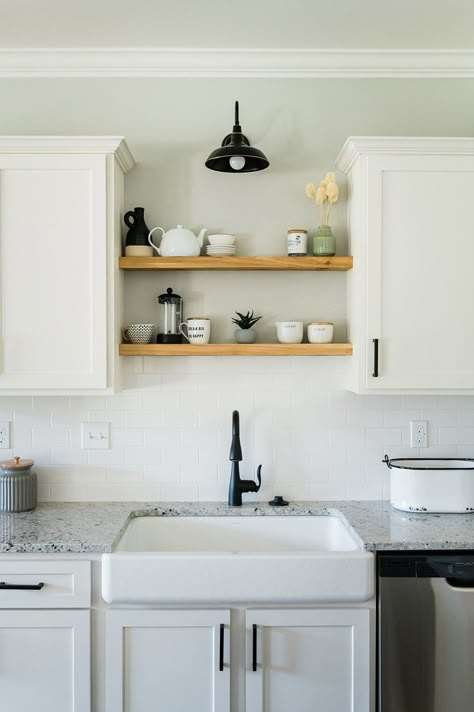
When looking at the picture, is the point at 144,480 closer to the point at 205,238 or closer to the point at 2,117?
the point at 205,238

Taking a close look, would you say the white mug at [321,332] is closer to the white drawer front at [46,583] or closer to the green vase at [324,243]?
the green vase at [324,243]

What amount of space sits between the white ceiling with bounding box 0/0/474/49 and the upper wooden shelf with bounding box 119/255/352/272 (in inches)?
34.4

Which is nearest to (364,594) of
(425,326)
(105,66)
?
(425,326)

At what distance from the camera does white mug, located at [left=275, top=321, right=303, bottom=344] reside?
2.50 m

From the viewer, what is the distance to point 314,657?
6.60 feet

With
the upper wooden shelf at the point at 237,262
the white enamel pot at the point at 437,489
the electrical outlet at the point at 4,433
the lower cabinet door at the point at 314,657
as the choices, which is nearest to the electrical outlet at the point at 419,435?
the white enamel pot at the point at 437,489

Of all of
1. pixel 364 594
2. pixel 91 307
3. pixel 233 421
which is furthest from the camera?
pixel 233 421

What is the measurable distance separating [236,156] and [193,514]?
1385 mm

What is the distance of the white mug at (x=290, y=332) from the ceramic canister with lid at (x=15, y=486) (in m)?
1.10

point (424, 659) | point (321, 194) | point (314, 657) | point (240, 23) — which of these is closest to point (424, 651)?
point (424, 659)

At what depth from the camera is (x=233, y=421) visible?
100 inches

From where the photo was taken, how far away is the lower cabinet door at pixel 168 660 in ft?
6.57

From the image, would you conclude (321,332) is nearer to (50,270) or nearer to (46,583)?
(50,270)

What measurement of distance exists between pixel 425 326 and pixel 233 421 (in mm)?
825
